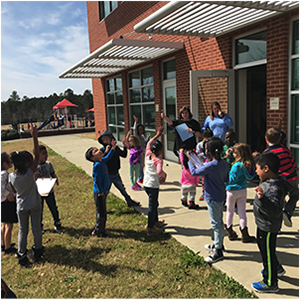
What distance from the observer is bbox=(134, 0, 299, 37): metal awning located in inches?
206

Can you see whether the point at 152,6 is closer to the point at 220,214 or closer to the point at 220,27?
the point at 220,27

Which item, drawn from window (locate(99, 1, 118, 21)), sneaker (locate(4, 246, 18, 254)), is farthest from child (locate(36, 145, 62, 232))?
window (locate(99, 1, 118, 21))

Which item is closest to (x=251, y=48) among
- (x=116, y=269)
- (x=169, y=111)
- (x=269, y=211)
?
(x=169, y=111)

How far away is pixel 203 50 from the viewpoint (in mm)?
8047

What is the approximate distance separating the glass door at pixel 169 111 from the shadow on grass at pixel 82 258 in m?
6.01

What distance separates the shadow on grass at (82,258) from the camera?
3668 mm

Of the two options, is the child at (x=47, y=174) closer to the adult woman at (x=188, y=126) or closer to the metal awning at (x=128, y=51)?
the adult woman at (x=188, y=126)

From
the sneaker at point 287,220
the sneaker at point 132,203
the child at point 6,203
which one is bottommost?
the sneaker at point 132,203

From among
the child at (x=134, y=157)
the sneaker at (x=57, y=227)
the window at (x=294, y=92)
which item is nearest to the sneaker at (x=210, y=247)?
the sneaker at (x=57, y=227)

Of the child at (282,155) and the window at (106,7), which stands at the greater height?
the window at (106,7)

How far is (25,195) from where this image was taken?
3754 mm

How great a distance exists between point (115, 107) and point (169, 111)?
5.92 meters

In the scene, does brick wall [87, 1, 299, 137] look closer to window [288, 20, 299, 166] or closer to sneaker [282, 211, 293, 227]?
window [288, 20, 299, 166]

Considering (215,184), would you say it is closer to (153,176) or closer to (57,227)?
(153,176)
